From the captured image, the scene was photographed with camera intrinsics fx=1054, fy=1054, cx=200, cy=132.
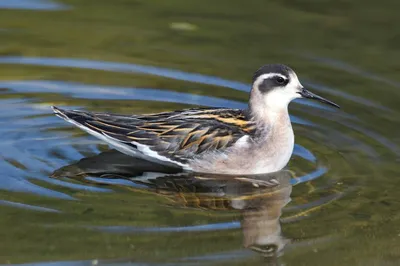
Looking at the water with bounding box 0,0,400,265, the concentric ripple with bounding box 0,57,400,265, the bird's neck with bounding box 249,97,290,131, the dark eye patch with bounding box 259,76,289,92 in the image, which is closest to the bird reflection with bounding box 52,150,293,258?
the water with bounding box 0,0,400,265

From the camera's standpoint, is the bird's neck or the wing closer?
the wing

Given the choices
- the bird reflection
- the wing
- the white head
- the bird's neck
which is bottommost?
the bird reflection

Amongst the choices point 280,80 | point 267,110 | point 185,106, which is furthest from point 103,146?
point 280,80

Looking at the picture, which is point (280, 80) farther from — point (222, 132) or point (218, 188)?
point (218, 188)

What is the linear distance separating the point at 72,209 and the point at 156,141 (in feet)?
7.16

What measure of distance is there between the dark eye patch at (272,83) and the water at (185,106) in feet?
3.15

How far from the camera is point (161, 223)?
10.9 metres

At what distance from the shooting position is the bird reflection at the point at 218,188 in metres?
11.0

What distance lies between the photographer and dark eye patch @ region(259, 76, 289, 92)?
12930 mm

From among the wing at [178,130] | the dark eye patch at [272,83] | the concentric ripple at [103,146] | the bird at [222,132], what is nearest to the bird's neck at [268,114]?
the bird at [222,132]

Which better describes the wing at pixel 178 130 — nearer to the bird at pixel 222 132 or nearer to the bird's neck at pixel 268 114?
the bird at pixel 222 132

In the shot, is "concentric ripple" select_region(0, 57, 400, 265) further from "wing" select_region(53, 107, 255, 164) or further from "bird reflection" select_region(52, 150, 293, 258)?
"wing" select_region(53, 107, 255, 164)

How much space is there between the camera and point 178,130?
1305 cm

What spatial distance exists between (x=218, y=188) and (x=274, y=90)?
1509mm
